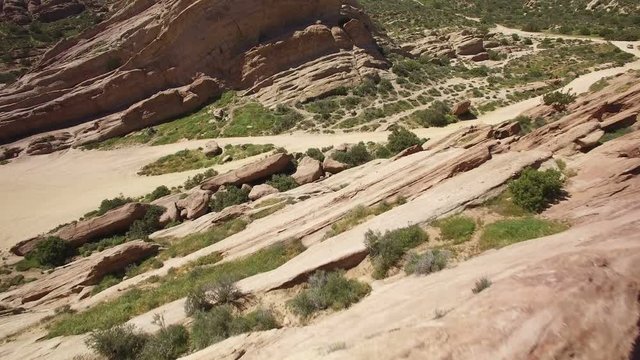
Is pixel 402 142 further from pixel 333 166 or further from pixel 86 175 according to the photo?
pixel 86 175

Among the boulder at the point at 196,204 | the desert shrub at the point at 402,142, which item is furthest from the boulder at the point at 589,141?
the boulder at the point at 196,204

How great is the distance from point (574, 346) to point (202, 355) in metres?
7.00

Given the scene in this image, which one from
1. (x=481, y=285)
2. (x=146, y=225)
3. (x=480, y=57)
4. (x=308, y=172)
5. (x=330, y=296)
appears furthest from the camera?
(x=480, y=57)

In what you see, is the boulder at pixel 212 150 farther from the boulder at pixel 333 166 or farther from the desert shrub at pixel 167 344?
the desert shrub at pixel 167 344

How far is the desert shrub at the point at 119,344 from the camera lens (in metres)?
11.3

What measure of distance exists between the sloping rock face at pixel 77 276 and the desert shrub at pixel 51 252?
3986 mm

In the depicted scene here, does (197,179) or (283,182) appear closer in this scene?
(283,182)

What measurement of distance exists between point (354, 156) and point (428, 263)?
1756 cm

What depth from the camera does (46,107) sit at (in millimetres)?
49156

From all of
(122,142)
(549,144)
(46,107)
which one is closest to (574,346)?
(549,144)

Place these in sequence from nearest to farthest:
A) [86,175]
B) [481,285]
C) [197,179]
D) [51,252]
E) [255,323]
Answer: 1. [481,285]
2. [255,323]
3. [51,252]
4. [197,179]
5. [86,175]

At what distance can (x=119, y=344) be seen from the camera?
11.3m

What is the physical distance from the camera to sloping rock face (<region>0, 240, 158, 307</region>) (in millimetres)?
19000

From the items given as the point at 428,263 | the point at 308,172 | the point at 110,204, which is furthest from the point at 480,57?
the point at 428,263
